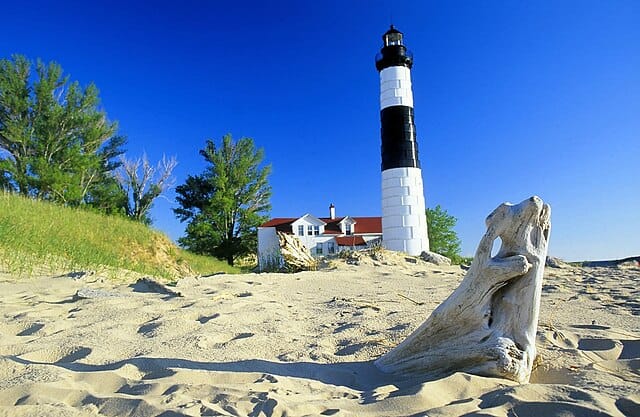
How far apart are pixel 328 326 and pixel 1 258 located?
214 inches

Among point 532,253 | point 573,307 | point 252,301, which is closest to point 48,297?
point 252,301

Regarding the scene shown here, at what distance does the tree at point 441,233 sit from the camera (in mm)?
28359

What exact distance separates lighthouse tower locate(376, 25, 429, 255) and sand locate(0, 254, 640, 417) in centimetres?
1077

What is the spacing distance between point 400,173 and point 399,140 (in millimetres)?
1456

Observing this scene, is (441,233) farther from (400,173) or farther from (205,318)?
(205,318)

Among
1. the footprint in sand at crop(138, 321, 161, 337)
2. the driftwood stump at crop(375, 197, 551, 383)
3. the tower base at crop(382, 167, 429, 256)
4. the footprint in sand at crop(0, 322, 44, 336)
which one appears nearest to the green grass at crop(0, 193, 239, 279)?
the footprint in sand at crop(0, 322, 44, 336)

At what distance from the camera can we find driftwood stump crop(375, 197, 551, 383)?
2.26 meters

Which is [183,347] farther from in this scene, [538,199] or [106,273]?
[106,273]

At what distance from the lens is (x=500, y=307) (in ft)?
7.81

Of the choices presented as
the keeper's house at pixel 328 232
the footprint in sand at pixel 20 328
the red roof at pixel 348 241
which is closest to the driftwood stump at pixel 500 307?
the footprint in sand at pixel 20 328

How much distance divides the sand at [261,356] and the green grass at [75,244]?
3.29ft

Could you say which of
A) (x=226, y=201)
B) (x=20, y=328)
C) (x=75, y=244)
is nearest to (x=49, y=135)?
(x=226, y=201)

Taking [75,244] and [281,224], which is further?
[281,224]

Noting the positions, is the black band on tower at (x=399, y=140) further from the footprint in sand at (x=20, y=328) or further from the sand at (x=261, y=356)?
the footprint in sand at (x=20, y=328)
